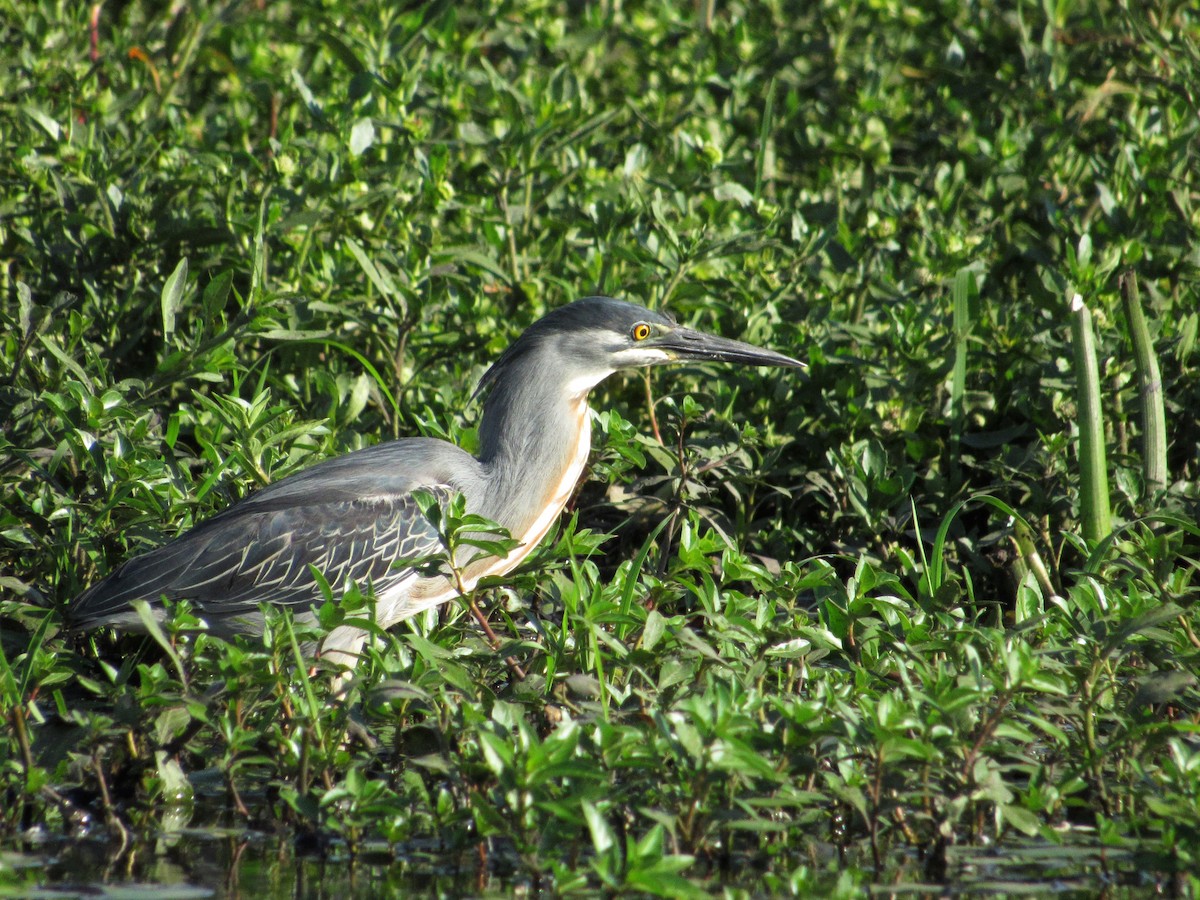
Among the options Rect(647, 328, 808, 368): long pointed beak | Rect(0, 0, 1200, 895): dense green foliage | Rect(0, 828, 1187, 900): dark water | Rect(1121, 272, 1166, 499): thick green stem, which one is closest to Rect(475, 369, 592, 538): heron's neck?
Rect(0, 0, 1200, 895): dense green foliage

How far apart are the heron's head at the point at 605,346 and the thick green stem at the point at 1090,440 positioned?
102 cm

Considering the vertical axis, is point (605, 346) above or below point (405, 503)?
above

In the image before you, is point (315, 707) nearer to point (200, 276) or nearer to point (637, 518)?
point (637, 518)

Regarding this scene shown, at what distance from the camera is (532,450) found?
524cm

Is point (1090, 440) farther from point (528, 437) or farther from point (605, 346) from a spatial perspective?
point (528, 437)

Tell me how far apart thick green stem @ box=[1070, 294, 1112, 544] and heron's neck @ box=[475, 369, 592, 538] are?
182 centimetres

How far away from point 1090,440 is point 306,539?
2.82 m

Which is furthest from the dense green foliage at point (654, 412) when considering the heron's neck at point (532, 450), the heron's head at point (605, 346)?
the heron's head at point (605, 346)

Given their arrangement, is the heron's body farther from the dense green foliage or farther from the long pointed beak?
the dense green foliage

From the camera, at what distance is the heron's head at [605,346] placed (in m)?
5.25

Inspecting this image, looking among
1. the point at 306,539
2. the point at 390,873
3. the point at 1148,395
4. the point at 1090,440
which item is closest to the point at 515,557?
the point at 306,539

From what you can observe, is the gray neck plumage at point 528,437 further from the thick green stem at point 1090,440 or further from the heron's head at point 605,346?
the thick green stem at point 1090,440

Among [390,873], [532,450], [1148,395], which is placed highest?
[1148,395]

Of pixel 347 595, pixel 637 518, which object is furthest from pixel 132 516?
pixel 637 518
